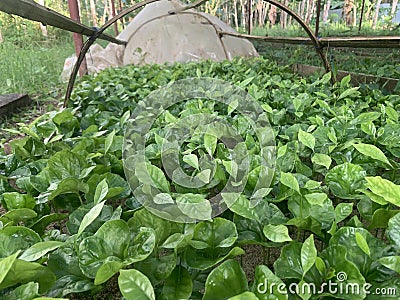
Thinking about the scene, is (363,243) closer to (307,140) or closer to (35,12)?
(307,140)

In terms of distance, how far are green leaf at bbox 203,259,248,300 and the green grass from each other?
3.29 meters

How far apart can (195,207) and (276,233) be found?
0.12 m

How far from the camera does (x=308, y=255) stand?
18.6 inches

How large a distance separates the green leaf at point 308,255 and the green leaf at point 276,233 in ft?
0.11

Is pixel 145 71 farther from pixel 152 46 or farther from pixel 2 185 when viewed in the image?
pixel 2 185

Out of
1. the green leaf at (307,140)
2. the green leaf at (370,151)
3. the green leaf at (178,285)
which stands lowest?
the green leaf at (178,285)

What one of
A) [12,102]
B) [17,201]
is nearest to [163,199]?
[17,201]

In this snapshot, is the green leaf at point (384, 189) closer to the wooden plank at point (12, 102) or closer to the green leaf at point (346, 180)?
the green leaf at point (346, 180)

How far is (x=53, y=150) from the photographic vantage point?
Answer: 1089 mm

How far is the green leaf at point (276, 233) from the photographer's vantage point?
518mm

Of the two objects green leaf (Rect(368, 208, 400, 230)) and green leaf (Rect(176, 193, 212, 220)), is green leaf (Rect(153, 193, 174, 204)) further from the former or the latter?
green leaf (Rect(368, 208, 400, 230))

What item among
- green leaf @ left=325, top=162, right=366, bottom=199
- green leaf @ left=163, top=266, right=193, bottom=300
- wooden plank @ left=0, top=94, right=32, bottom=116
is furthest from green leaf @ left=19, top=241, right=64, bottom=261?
wooden plank @ left=0, top=94, right=32, bottom=116

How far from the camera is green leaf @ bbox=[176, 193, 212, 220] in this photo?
558 millimetres

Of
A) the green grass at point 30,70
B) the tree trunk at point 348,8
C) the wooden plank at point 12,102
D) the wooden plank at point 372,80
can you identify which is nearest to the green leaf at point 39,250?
the wooden plank at point 372,80
